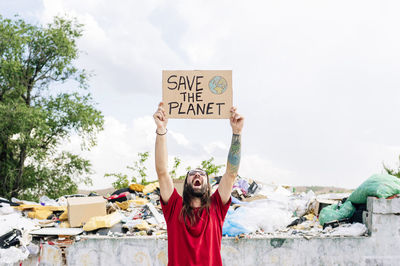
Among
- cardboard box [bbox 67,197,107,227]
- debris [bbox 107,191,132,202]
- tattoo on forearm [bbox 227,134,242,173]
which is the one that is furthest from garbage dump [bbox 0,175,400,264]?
tattoo on forearm [bbox 227,134,242,173]

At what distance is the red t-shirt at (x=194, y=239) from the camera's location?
2.91 metres

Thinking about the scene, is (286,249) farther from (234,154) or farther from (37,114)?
(37,114)

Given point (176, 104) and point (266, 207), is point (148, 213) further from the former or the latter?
point (176, 104)

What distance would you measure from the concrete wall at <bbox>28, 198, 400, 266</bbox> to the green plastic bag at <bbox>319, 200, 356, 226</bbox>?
A: 52 centimetres

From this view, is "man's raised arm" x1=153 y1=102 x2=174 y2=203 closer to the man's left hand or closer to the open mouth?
the open mouth

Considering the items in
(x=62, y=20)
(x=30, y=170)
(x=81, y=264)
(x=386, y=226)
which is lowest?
(x=81, y=264)

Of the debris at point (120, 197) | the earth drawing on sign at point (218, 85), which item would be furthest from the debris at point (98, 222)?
the earth drawing on sign at point (218, 85)

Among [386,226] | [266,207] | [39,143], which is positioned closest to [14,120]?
[39,143]

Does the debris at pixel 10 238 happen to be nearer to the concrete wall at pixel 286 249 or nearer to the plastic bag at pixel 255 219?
the concrete wall at pixel 286 249

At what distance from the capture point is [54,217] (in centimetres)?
869

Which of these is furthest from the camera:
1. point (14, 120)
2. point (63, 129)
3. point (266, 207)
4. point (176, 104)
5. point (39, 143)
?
point (63, 129)

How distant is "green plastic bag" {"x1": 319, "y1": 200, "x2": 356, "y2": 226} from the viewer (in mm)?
7590

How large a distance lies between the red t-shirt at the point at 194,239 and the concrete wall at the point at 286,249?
4.17 meters

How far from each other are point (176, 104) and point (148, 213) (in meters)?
5.08
